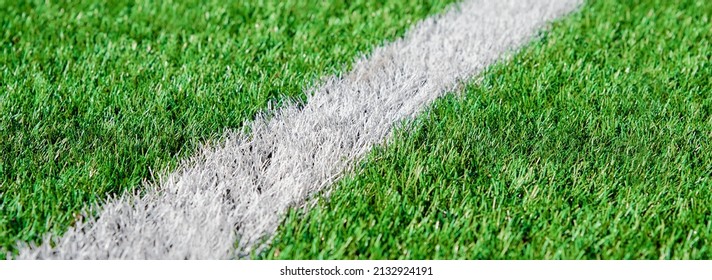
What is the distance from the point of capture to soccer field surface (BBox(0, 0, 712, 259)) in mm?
1895

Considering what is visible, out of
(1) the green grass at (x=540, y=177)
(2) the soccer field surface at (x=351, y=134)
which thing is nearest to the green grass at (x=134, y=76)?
(2) the soccer field surface at (x=351, y=134)

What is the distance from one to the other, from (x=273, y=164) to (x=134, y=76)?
812mm

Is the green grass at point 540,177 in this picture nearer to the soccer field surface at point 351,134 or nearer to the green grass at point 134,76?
the soccer field surface at point 351,134

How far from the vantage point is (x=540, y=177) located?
6.93 ft

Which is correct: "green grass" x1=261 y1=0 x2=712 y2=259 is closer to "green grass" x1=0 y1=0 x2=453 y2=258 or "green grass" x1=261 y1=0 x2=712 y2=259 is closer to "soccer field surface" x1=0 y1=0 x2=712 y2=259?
"soccer field surface" x1=0 y1=0 x2=712 y2=259

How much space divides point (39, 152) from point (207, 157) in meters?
0.46

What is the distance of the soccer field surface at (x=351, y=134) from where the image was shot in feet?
6.22

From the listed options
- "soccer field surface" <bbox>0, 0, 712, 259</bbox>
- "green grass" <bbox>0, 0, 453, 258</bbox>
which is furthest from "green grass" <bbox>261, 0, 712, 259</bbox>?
"green grass" <bbox>0, 0, 453, 258</bbox>

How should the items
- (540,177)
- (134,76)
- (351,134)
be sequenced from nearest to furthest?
(540,177) → (351,134) → (134,76)

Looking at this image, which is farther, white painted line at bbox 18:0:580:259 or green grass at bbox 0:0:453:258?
green grass at bbox 0:0:453:258

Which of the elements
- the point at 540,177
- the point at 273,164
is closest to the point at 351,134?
the point at 273,164

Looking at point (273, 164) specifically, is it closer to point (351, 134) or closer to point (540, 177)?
point (351, 134)
